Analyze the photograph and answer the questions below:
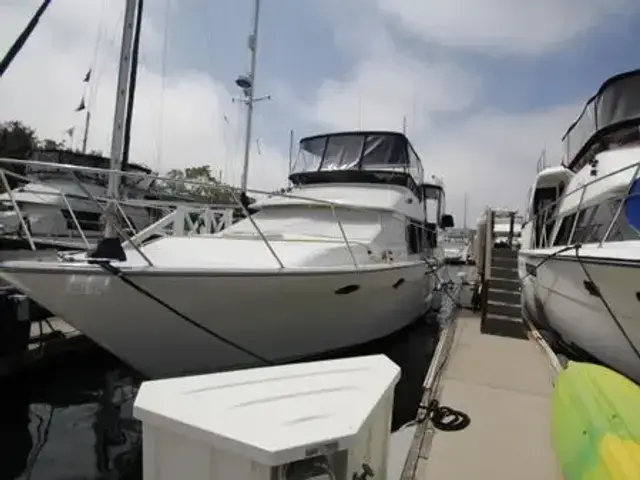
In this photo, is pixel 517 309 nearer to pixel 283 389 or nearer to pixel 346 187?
pixel 346 187

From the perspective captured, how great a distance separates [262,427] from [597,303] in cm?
457

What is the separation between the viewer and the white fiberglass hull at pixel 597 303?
4.22 meters

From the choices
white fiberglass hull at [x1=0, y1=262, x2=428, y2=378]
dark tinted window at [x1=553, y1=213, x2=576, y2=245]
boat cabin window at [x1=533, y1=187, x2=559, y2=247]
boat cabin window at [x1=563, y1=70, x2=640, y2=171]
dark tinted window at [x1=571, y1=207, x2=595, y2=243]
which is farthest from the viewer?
boat cabin window at [x1=533, y1=187, x2=559, y2=247]

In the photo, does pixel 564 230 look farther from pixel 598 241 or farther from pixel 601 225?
pixel 598 241

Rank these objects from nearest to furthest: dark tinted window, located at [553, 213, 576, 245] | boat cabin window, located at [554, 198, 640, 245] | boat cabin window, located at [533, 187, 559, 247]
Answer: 1. boat cabin window, located at [554, 198, 640, 245]
2. dark tinted window, located at [553, 213, 576, 245]
3. boat cabin window, located at [533, 187, 559, 247]

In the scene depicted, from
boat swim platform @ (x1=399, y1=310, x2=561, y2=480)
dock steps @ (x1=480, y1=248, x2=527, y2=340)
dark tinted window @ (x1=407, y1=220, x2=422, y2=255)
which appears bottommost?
boat swim platform @ (x1=399, y1=310, x2=561, y2=480)

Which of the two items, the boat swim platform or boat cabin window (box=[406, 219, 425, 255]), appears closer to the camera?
the boat swim platform

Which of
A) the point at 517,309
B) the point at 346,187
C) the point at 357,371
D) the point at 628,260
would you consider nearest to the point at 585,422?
the point at 628,260

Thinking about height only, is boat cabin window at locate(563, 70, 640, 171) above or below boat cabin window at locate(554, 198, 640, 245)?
above

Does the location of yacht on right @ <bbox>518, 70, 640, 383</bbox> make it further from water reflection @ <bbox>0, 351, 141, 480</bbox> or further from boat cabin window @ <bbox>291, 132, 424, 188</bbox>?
water reflection @ <bbox>0, 351, 141, 480</bbox>

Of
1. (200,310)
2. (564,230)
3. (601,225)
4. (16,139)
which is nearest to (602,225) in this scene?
(601,225)

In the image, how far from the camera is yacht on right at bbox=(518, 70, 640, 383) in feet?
14.4

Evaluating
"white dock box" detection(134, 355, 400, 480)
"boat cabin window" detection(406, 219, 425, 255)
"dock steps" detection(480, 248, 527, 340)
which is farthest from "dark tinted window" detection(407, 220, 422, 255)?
"white dock box" detection(134, 355, 400, 480)

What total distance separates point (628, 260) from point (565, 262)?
1483 millimetres
